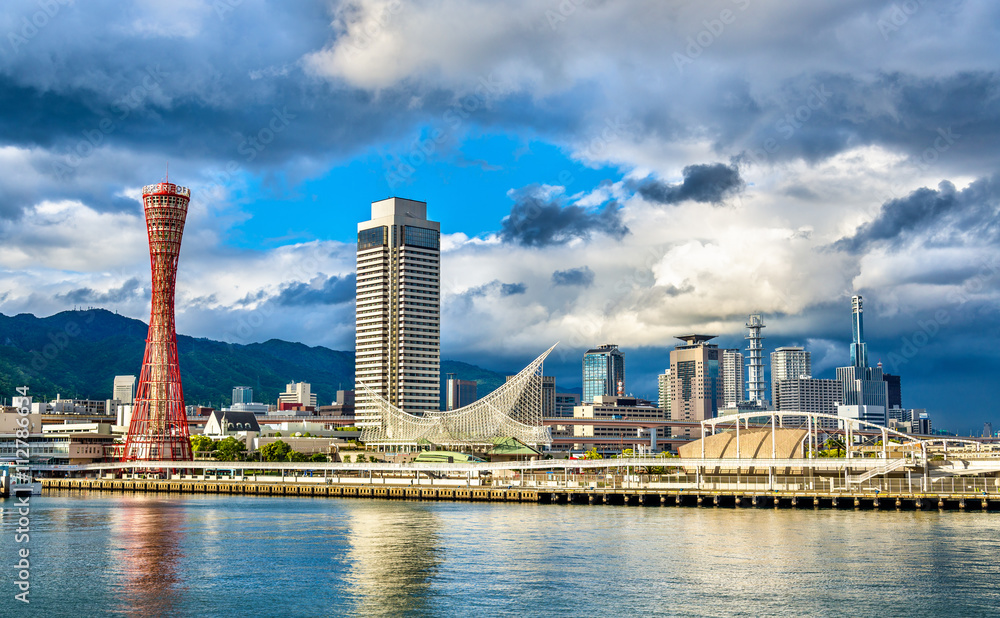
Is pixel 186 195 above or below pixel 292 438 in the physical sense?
above

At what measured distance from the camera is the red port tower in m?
125

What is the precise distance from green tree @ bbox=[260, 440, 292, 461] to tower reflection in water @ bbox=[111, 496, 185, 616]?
2436 inches

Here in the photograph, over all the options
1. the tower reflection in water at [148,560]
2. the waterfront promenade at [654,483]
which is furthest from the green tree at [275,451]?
the tower reflection in water at [148,560]

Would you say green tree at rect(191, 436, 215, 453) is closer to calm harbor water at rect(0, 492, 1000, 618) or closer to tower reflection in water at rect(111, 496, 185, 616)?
tower reflection in water at rect(111, 496, 185, 616)

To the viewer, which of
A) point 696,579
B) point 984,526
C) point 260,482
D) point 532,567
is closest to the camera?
point 696,579

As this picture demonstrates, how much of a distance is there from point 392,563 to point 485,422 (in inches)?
4091

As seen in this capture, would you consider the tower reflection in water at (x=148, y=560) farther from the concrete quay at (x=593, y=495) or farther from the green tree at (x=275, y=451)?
the green tree at (x=275, y=451)

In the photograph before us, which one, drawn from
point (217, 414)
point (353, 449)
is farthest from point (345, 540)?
point (217, 414)

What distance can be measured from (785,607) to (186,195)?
102 meters

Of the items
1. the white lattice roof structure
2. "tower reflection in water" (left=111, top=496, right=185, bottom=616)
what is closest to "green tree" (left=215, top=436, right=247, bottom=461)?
the white lattice roof structure

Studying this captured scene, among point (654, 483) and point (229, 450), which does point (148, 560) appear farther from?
point (229, 450)

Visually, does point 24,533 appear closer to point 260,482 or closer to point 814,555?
point 814,555

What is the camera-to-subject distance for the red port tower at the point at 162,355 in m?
125

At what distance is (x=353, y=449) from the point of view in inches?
6796
